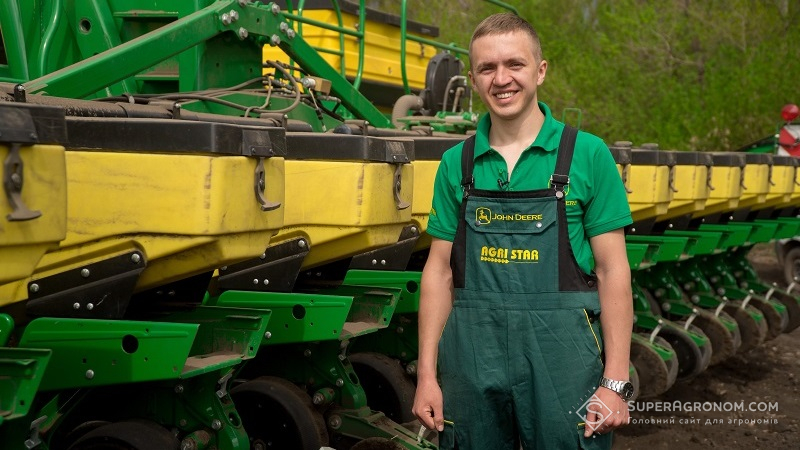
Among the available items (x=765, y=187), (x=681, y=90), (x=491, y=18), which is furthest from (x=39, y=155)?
(x=681, y=90)

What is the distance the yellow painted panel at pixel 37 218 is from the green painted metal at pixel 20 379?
9.5 inches

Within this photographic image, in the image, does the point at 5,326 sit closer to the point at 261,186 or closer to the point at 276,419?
the point at 261,186

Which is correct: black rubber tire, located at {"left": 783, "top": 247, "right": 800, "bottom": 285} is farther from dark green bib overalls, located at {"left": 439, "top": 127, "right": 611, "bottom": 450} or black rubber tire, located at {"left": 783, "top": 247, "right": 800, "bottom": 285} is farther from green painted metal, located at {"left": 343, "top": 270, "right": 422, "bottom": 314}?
dark green bib overalls, located at {"left": 439, "top": 127, "right": 611, "bottom": 450}

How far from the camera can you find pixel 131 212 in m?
3.56

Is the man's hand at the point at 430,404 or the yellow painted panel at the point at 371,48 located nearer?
the man's hand at the point at 430,404

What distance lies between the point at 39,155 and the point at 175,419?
146 cm

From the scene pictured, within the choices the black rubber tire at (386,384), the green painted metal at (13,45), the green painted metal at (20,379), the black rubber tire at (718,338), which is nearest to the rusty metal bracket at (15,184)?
the green painted metal at (20,379)

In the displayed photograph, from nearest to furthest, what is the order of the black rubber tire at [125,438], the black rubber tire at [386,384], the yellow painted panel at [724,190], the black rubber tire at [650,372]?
1. the black rubber tire at [125,438]
2. the black rubber tire at [386,384]
3. the black rubber tire at [650,372]
4. the yellow painted panel at [724,190]

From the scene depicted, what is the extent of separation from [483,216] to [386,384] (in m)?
2.65

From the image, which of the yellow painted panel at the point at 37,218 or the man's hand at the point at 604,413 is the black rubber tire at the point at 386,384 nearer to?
the man's hand at the point at 604,413

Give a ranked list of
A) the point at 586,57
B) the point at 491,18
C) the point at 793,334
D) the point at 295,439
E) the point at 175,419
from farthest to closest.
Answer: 1. the point at 586,57
2. the point at 793,334
3. the point at 295,439
4. the point at 175,419
5. the point at 491,18

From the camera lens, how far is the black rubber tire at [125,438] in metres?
3.96

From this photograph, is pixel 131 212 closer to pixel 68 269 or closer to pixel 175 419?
pixel 68 269

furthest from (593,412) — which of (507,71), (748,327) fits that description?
(748,327)
